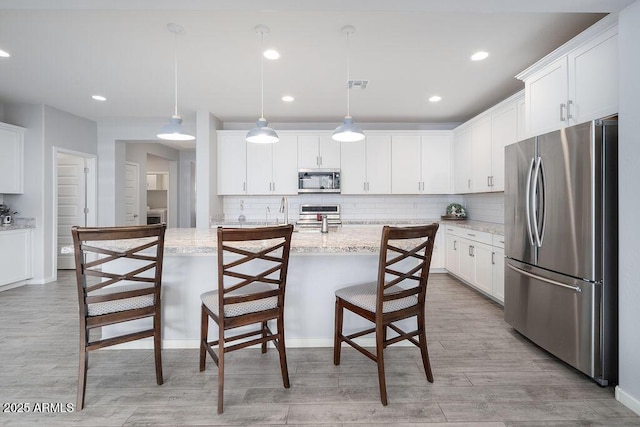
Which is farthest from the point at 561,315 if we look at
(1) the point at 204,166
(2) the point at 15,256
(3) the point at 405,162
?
(2) the point at 15,256

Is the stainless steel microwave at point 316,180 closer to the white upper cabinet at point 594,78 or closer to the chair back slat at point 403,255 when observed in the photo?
the chair back slat at point 403,255

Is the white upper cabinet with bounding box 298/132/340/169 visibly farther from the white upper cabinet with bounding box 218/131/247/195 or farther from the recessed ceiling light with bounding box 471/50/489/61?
the recessed ceiling light with bounding box 471/50/489/61

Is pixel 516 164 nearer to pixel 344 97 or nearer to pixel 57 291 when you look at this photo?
pixel 344 97

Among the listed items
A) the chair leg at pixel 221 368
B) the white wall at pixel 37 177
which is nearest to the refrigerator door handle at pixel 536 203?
the chair leg at pixel 221 368

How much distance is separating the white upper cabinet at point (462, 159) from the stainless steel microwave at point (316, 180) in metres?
1.86

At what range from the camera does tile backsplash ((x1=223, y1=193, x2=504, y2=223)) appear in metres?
5.45

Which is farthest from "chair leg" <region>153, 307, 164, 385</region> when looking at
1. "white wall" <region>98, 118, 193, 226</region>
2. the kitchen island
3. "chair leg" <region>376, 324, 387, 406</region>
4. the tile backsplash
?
"white wall" <region>98, 118, 193, 226</region>

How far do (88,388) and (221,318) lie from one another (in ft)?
3.54

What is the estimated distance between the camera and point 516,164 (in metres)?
2.68

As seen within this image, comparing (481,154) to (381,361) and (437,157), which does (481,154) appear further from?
(381,361)

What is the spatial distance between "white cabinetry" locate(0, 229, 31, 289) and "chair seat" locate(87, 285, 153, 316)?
3413mm

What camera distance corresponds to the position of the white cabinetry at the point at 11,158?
4.23 meters

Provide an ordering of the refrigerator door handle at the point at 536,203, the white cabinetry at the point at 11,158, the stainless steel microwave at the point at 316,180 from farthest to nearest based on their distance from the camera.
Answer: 1. the stainless steel microwave at the point at 316,180
2. the white cabinetry at the point at 11,158
3. the refrigerator door handle at the point at 536,203

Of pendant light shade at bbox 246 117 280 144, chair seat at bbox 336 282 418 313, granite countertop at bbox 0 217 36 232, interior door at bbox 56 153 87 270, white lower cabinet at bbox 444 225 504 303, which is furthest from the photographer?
interior door at bbox 56 153 87 270
